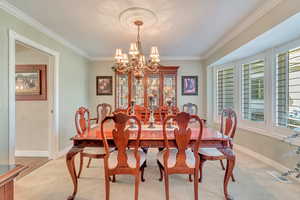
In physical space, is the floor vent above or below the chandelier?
below

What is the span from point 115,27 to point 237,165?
10.2 feet

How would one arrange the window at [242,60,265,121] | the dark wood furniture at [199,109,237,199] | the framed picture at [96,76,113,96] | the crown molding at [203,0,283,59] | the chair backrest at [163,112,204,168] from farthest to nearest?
the framed picture at [96,76,113,96]
the window at [242,60,265,121]
the crown molding at [203,0,283,59]
the dark wood furniture at [199,109,237,199]
the chair backrest at [163,112,204,168]

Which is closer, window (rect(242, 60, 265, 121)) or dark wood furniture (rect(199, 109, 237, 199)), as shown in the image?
dark wood furniture (rect(199, 109, 237, 199))

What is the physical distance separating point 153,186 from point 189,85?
330 centimetres

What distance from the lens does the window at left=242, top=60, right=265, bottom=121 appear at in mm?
3258

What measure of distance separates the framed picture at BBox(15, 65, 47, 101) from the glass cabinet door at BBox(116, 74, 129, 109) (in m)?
1.84

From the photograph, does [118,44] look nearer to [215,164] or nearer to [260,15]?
[260,15]

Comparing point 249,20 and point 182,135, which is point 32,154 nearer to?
point 182,135

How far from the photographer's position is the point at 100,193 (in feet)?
6.87

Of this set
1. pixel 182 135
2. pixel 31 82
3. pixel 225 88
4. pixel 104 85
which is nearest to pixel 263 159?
pixel 225 88

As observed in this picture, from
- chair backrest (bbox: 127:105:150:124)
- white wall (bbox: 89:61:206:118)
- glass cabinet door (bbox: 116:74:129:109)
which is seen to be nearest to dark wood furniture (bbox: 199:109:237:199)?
chair backrest (bbox: 127:105:150:124)

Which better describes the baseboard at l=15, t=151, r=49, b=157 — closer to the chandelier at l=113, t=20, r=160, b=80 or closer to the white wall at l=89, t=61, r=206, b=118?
the white wall at l=89, t=61, r=206, b=118

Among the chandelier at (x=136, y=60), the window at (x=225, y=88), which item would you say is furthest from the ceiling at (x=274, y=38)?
the chandelier at (x=136, y=60)

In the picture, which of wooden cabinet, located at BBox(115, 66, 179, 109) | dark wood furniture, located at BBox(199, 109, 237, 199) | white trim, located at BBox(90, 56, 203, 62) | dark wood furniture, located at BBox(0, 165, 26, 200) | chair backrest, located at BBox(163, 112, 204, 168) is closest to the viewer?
dark wood furniture, located at BBox(0, 165, 26, 200)
